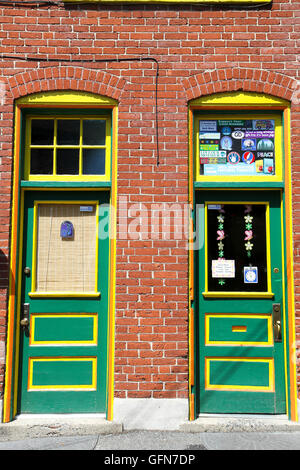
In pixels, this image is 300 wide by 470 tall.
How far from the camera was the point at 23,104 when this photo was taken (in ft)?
15.1

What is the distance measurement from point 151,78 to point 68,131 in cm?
117

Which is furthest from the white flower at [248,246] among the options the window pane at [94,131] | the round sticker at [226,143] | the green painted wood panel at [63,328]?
the window pane at [94,131]

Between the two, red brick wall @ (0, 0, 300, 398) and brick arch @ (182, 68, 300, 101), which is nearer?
red brick wall @ (0, 0, 300, 398)

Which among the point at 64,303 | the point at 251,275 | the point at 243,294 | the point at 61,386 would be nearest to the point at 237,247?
the point at 251,275

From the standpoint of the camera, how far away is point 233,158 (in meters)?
4.77

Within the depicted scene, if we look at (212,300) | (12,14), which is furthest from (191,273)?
(12,14)

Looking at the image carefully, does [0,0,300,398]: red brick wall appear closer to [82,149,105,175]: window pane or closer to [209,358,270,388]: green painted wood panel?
[82,149,105,175]: window pane

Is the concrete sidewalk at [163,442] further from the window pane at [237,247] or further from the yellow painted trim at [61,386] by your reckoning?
the window pane at [237,247]

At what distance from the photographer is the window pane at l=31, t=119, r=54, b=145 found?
477cm

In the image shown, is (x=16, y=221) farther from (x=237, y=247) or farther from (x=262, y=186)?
(x=262, y=186)

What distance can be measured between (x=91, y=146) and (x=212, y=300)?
2318mm

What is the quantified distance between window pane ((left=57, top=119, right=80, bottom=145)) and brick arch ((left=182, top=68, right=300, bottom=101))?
1382mm

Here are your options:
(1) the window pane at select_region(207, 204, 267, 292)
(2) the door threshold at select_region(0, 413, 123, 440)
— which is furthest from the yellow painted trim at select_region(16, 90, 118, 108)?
(2) the door threshold at select_region(0, 413, 123, 440)

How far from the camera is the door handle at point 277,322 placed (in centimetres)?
452
